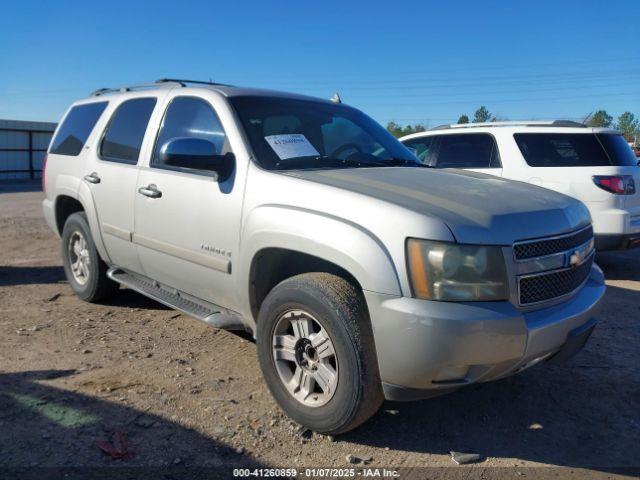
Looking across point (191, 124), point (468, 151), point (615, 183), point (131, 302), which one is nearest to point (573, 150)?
point (615, 183)

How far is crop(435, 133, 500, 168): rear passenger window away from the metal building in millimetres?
22935

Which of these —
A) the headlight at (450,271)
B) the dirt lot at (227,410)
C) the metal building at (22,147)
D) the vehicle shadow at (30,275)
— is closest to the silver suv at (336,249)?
the headlight at (450,271)

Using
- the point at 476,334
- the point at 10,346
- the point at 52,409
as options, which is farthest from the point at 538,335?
the point at 10,346

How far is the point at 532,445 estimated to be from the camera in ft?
9.81

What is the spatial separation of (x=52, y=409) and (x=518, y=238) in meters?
2.74

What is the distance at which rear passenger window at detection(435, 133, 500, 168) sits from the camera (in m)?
7.47

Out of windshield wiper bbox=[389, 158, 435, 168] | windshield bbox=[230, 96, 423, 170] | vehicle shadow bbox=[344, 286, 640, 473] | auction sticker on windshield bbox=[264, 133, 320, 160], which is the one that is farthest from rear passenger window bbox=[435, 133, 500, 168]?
auction sticker on windshield bbox=[264, 133, 320, 160]

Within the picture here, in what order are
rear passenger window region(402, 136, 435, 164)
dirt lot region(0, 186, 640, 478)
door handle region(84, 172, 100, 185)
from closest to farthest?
dirt lot region(0, 186, 640, 478)
door handle region(84, 172, 100, 185)
rear passenger window region(402, 136, 435, 164)

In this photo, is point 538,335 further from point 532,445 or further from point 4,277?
point 4,277

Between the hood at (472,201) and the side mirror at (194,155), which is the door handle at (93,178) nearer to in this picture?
the side mirror at (194,155)

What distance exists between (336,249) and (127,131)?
8.78 ft

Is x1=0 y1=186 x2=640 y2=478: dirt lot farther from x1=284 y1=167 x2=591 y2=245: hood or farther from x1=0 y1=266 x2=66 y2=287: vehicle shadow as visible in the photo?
x1=0 y1=266 x2=66 y2=287: vehicle shadow

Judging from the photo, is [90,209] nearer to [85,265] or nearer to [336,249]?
[85,265]

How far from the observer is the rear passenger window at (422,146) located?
813cm
